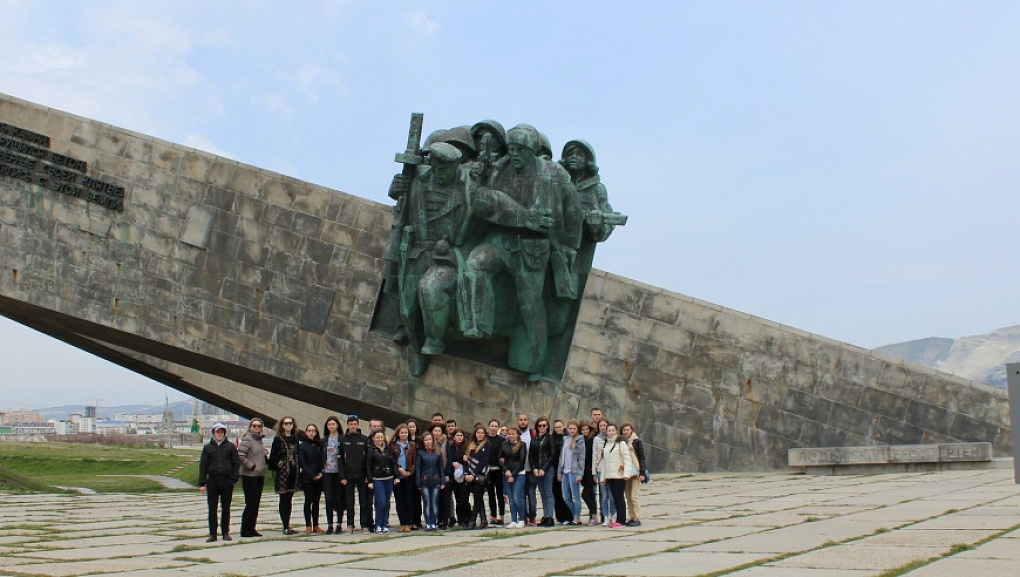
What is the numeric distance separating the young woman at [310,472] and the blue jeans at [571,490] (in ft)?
6.67

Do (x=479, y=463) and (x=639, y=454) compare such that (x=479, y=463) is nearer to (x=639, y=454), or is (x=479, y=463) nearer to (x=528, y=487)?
(x=528, y=487)

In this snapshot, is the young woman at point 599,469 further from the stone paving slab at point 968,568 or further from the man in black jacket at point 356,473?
the stone paving slab at point 968,568

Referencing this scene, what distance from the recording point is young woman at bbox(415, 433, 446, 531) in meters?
9.46

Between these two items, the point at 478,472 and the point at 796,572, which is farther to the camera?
the point at 478,472

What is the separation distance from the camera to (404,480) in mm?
9586

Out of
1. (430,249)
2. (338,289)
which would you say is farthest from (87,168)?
(430,249)

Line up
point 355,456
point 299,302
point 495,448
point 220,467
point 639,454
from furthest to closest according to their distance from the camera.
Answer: point 299,302 → point 495,448 → point 355,456 → point 639,454 → point 220,467

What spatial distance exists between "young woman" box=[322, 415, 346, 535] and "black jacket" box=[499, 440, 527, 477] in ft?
4.45

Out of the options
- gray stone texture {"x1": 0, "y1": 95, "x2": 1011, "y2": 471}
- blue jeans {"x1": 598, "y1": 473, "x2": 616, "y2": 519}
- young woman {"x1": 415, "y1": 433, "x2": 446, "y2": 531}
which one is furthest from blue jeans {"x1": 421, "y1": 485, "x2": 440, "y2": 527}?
gray stone texture {"x1": 0, "y1": 95, "x2": 1011, "y2": 471}

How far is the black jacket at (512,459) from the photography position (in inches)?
380

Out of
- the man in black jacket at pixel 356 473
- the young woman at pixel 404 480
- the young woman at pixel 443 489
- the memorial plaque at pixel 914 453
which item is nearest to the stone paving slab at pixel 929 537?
the young woman at pixel 443 489

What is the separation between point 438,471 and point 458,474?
0.60 feet

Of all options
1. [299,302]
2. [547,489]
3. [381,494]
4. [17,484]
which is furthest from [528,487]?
[17,484]

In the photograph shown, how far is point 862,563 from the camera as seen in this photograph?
6.04 metres
